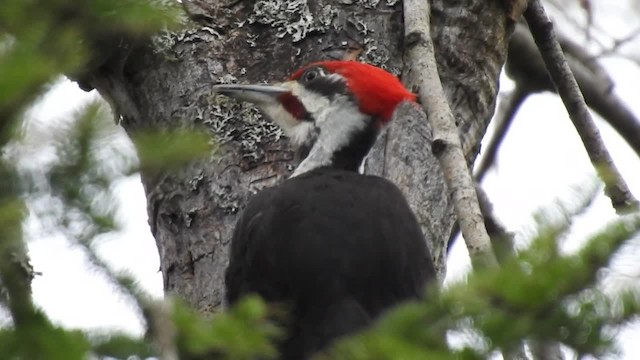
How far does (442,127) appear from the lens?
3.49 m

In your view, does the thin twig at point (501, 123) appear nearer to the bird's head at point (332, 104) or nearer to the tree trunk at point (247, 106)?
the tree trunk at point (247, 106)

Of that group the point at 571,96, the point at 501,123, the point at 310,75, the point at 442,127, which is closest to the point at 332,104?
the point at 310,75

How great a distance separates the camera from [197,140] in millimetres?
2154

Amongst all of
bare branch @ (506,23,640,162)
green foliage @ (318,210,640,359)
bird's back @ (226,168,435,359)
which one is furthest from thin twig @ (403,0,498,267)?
bare branch @ (506,23,640,162)

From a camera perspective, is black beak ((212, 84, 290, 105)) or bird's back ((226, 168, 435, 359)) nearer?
bird's back ((226, 168, 435, 359))

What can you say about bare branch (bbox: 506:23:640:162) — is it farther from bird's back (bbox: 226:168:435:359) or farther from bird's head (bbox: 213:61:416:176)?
bird's back (bbox: 226:168:435:359)

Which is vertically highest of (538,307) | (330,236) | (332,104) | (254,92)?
(254,92)

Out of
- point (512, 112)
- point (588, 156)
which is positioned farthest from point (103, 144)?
point (512, 112)

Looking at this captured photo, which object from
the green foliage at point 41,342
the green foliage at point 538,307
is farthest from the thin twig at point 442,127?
the green foliage at point 41,342

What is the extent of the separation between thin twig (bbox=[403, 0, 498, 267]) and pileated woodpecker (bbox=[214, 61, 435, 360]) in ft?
0.34

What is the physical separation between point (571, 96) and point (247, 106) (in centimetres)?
113

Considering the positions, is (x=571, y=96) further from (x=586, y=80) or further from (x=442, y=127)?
(x=586, y=80)

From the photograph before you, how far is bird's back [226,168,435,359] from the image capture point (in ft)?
10.0

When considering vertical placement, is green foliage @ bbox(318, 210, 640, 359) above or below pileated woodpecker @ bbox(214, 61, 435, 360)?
below
